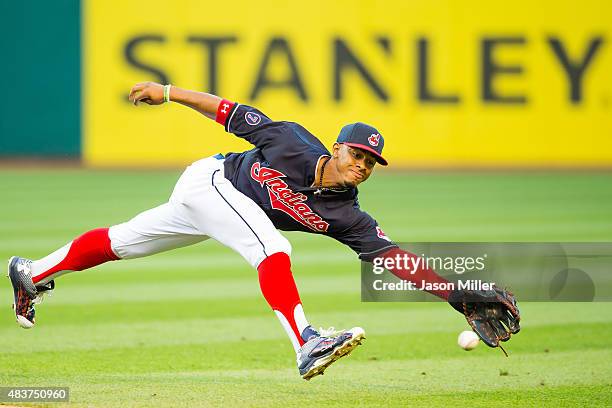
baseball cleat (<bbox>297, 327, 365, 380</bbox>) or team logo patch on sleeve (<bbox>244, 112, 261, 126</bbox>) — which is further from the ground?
team logo patch on sleeve (<bbox>244, 112, 261, 126</bbox>)

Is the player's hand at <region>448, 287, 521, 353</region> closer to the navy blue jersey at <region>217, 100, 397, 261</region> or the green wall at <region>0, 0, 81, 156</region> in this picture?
the navy blue jersey at <region>217, 100, 397, 261</region>

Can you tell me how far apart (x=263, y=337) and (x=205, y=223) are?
5.75ft

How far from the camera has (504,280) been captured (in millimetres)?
7457

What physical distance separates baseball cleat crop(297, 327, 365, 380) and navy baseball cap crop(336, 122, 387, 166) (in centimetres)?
93

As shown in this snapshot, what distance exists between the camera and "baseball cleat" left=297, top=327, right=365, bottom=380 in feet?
16.2

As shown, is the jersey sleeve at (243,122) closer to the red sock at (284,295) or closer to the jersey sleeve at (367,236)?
the jersey sleeve at (367,236)

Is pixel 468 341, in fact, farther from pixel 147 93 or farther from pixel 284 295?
pixel 147 93

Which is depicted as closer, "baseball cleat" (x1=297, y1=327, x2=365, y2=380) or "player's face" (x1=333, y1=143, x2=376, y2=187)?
"baseball cleat" (x1=297, y1=327, x2=365, y2=380)

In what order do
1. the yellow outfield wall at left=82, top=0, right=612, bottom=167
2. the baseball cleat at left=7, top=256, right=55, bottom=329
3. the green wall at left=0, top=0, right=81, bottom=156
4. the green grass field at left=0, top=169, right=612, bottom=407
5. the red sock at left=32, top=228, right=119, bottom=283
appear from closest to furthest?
1. the green grass field at left=0, top=169, right=612, bottom=407
2. the red sock at left=32, top=228, right=119, bottom=283
3. the baseball cleat at left=7, top=256, right=55, bottom=329
4. the yellow outfield wall at left=82, top=0, right=612, bottom=167
5. the green wall at left=0, top=0, right=81, bottom=156

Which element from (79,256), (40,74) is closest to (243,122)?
(79,256)

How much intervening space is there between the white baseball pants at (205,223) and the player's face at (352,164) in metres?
0.43

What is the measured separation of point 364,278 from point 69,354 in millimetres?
1781

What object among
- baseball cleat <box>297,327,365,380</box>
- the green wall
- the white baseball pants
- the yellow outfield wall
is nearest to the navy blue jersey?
the white baseball pants

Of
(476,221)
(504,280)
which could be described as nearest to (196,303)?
(504,280)
